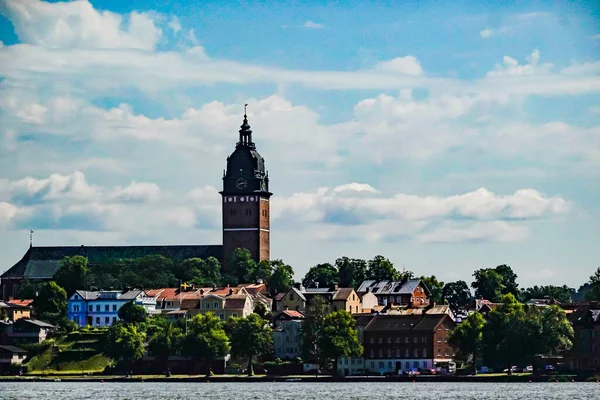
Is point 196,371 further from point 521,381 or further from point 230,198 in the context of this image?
point 230,198

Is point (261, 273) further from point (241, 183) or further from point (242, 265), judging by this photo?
point (241, 183)

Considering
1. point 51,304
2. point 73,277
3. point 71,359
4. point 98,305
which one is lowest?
point 71,359

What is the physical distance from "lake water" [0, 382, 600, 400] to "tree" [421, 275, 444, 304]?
5761 cm

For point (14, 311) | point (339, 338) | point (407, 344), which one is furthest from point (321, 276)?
point (339, 338)

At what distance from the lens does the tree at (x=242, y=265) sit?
18988 centimetres

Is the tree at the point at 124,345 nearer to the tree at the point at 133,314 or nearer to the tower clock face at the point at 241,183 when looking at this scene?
the tree at the point at 133,314

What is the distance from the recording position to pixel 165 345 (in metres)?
140

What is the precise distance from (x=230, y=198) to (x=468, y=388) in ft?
278

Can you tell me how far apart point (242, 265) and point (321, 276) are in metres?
10.2

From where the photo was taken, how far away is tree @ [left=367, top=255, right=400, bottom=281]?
187375 mm

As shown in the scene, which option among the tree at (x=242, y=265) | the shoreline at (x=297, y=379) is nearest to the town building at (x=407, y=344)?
the shoreline at (x=297, y=379)

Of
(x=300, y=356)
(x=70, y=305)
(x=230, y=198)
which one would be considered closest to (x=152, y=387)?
(x=300, y=356)

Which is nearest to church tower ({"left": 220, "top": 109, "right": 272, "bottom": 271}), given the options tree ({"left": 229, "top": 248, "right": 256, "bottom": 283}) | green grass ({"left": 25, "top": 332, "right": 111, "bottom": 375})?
tree ({"left": 229, "top": 248, "right": 256, "bottom": 283})

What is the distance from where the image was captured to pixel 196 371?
140m
